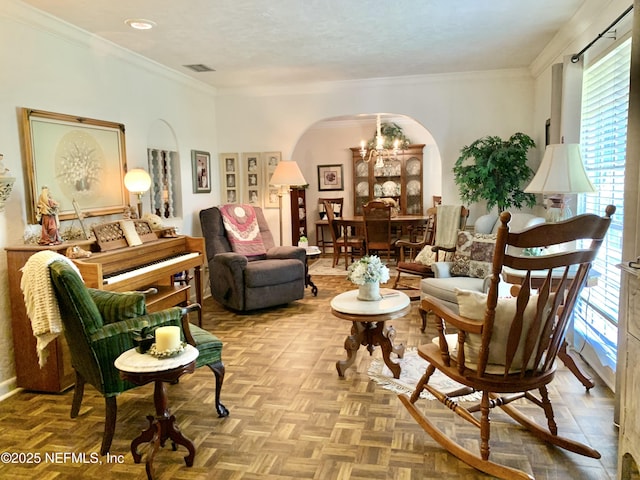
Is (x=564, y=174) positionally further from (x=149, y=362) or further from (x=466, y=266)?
(x=149, y=362)

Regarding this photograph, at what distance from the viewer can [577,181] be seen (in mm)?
3027

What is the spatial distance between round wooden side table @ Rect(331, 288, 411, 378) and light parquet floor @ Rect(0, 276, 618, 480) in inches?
7.3

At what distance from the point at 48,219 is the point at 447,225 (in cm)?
346

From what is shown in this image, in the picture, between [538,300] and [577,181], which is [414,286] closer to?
[577,181]

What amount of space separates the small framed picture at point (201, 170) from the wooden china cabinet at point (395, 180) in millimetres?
3194

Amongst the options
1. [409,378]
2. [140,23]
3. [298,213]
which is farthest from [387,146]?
[409,378]

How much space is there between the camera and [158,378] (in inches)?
81.4

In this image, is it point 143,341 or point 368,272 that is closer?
point 143,341

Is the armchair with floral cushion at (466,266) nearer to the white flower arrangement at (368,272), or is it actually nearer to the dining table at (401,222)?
the white flower arrangement at (368,272)

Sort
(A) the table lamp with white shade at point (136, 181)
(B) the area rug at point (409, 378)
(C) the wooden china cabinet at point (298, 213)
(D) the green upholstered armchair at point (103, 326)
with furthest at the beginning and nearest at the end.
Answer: (C) the wooden china cabinet at point (298, 213) < (A) the table lamp with white shade at point (136, 181) < (B) the area rug at point (409, 378) < (D) the green upholstered armchair at point (103, 326)

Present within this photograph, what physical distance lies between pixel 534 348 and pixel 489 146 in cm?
349

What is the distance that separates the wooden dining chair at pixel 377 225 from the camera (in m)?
6.64

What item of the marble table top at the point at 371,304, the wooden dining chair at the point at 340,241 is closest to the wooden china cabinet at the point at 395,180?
the wooden dining chair at the point at 340,241

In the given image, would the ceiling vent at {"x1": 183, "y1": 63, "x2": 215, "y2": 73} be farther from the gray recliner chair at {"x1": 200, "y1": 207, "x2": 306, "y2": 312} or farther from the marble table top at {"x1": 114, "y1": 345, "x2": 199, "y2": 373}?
the marble table top at {"x1": 114, "y1": 345, "x2": 199, "y2": 373}
